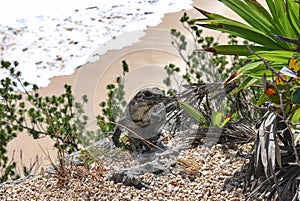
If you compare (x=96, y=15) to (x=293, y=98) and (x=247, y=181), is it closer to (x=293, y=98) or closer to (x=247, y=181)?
(x=247, y=181)

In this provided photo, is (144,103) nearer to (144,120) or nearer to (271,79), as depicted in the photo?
(144,120)

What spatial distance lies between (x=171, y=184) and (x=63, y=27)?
19.1 ft

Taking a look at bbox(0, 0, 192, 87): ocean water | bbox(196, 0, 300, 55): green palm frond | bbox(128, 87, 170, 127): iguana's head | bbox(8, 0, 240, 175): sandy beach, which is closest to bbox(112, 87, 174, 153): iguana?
bbox(128, 87, 170, 127): iguana's head

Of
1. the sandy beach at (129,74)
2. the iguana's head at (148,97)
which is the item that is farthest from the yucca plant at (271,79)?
the sandy beach at (129,74)

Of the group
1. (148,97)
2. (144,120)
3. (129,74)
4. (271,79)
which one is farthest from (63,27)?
(271,79)

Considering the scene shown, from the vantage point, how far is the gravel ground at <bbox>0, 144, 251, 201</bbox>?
301 centimetres

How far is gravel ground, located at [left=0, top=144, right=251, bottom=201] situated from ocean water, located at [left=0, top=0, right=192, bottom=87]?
12.3 ft

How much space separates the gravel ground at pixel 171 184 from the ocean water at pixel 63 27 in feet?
12.3

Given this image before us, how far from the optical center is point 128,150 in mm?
3537

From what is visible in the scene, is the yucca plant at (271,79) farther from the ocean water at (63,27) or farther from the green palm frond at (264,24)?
the ocean water at (63,27)

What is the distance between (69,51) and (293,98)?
5946 mm

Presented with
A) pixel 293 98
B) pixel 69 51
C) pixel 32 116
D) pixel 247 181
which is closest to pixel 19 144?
pixel 32 116

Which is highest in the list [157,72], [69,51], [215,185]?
[69,51]

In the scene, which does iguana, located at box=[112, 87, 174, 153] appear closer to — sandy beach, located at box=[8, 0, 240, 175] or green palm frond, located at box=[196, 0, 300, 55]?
green palm frond, located at box=[196, 0, 300, 55]
